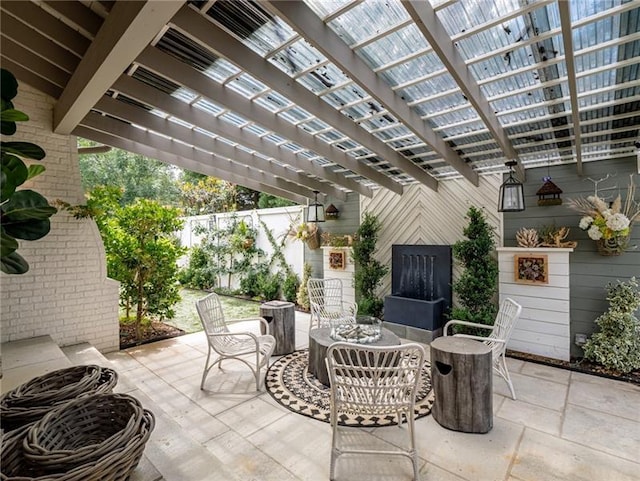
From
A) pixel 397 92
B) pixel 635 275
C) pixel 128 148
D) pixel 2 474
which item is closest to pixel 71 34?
pixel 128 148

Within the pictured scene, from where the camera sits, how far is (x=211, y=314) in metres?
3.73

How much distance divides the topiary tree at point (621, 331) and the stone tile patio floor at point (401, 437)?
36 centimetres

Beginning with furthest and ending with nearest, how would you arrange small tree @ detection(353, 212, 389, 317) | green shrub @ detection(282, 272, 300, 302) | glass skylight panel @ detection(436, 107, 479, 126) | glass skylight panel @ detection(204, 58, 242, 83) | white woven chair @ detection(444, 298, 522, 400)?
green shrub @ detection(282, 272, 300, 302)
small tree @ detection(353, 212, 389, 317)
glass skylight panel @ detection(436, 107, 479, 126)
white woven chair @ detection(444, 298, 522, 400)
glass skylight panel @ detection(204, 58, 242, 83)

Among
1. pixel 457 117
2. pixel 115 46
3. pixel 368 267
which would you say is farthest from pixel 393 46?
pixel 368 267

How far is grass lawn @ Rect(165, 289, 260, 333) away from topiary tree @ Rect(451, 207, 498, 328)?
4.05 m

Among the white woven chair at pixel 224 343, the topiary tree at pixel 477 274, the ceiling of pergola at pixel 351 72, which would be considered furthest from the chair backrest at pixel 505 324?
the white woven chair at pixel 224 343

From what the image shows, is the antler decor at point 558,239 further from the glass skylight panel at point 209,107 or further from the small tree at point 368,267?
the glass skylight panel at point 209,107

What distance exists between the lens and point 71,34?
2990 mm

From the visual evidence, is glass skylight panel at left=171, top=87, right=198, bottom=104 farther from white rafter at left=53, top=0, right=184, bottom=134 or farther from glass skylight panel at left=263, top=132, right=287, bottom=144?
glass skylight panel at left=263, top=132, right=287, bottom=144

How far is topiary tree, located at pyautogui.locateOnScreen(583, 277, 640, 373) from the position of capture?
3727 millimetres

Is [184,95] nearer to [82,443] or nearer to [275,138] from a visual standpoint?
[275,138]

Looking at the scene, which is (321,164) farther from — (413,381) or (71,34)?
(413,381)

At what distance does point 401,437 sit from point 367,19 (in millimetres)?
3302

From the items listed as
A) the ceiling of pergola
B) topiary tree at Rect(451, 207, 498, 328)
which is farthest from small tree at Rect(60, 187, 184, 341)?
topiary tree at Rect(451, 207, 498, 328)
